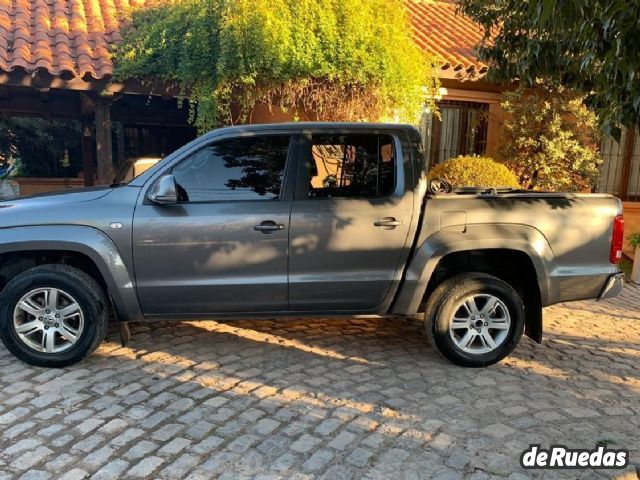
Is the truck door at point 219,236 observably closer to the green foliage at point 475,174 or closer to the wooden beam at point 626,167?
the green foliage at point 475,174

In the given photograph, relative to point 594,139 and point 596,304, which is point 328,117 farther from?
point 594,139

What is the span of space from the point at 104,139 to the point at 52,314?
520 cm

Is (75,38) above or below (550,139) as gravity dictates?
above

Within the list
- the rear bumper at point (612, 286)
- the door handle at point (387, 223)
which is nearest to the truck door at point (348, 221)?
the door handle at point (387, 223)

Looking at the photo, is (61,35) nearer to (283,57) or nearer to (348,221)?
(283,57)

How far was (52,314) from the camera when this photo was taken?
3830 mm

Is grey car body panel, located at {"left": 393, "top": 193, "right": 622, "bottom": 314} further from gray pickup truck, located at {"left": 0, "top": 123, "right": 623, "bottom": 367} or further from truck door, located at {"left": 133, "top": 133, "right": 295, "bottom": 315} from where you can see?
truck door, located at {"left": 133, "top": 133, "right": 295, "bottom": 315}

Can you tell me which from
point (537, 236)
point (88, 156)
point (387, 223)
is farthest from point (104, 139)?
point (537, 236)

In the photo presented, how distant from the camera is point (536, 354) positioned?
4391mm

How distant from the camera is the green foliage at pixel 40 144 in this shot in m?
13.2

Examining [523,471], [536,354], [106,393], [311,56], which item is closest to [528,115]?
[311,56]

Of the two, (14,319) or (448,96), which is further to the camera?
(448,96)

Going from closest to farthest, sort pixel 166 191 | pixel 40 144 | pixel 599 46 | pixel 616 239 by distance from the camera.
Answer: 1. pixel 599 46
2. pixel 166 191
3. pixel 616 239
4. pixel 40 144

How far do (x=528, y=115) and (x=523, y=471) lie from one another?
7.32 m
